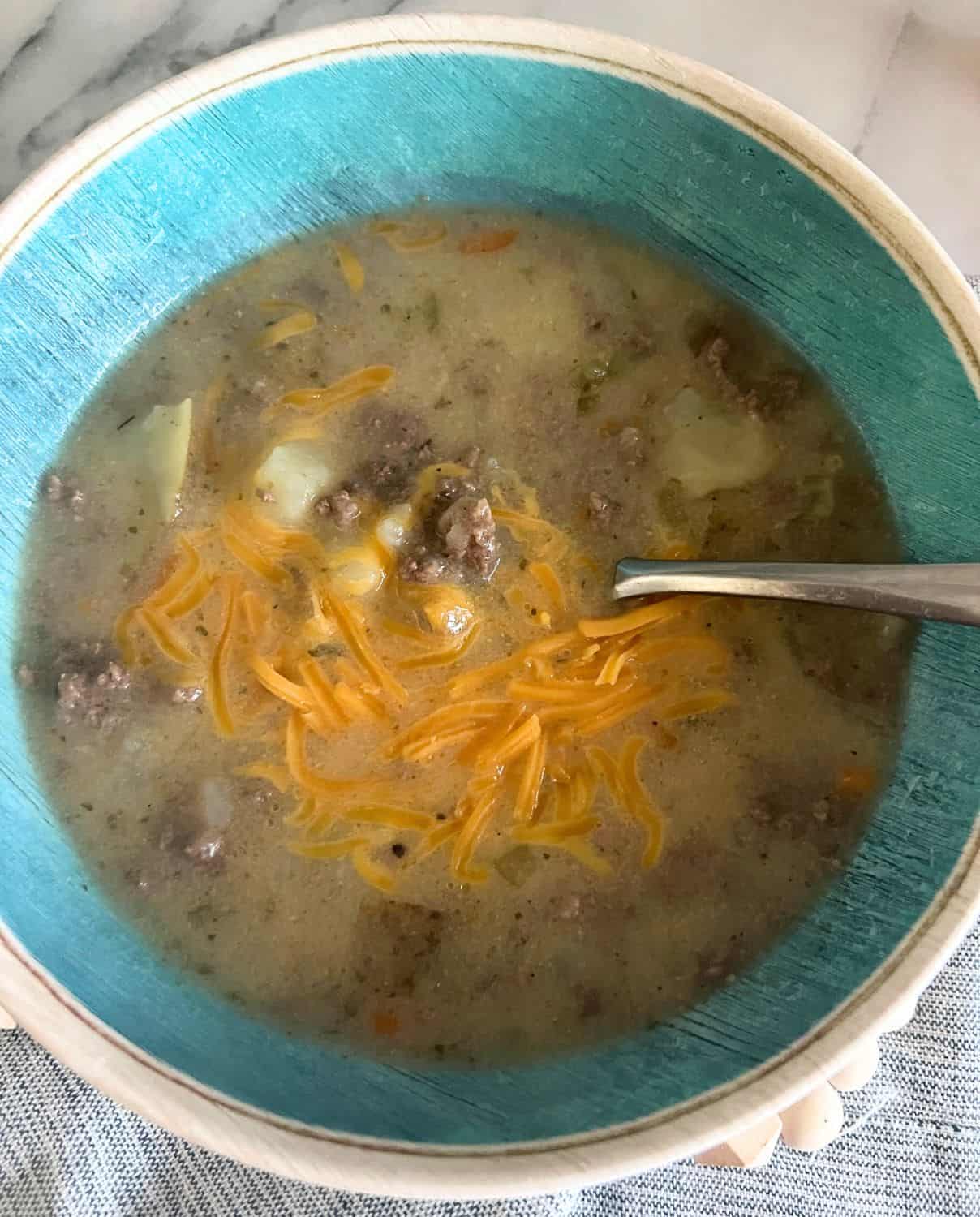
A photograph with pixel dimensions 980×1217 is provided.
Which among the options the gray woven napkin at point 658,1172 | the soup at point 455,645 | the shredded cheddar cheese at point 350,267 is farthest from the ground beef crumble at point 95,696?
the shredded cheddar cheese at point 350,267

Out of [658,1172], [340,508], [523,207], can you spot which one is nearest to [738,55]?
[523,207]

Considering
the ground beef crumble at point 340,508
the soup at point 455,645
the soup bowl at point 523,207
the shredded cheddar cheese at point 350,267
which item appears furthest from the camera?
the shredded cheddar cheese at point 350,267

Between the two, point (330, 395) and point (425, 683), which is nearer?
point (425, 683)

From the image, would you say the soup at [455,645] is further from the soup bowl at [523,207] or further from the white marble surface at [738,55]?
the white marble surface at [738,55]

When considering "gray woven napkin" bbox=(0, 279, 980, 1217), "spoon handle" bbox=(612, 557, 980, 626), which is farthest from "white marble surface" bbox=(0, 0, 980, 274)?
"gray woven napkin" bbox=(0, 279, 980, 1217)

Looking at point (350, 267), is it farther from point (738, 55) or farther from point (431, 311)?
point (738, 55)

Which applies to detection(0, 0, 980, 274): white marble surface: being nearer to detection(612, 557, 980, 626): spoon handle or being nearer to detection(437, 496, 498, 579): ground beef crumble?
detection(612, 557, 980, 626): spoon handle

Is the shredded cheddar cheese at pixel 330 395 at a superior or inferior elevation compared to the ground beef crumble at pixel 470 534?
superior

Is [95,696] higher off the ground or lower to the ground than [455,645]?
lower
